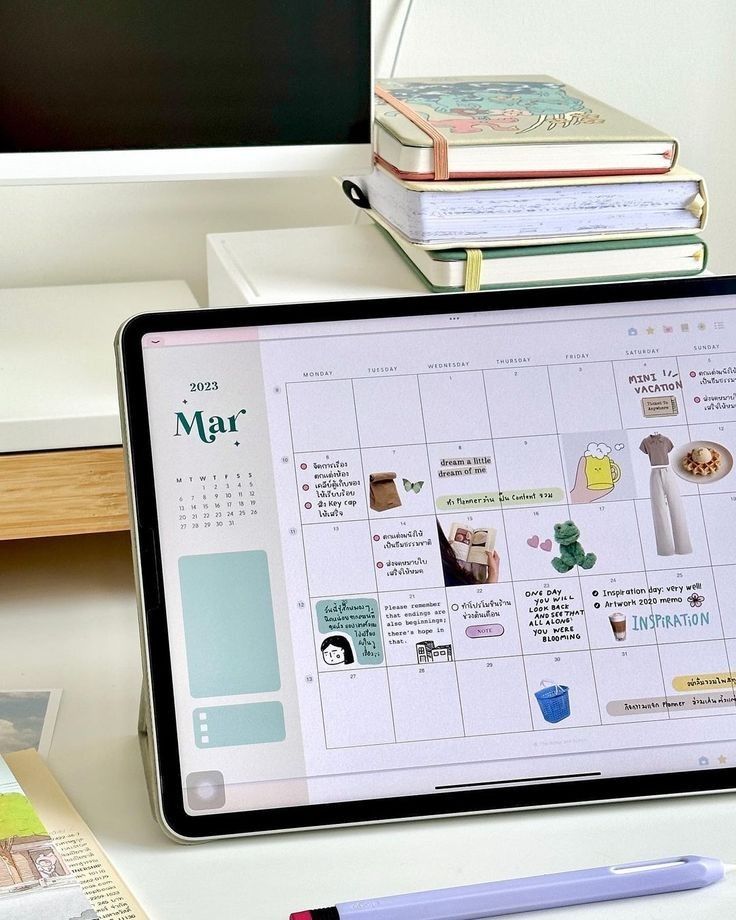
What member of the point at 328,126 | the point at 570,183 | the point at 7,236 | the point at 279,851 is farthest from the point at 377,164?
the point at 279,851

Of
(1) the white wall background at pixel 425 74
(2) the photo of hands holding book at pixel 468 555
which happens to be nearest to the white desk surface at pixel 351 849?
(2) the photo of hands holding book at pixel 468 555

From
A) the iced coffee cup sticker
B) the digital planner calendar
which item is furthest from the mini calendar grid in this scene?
the iced coffee cup sticker

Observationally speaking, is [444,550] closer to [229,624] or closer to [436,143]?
[229,624]

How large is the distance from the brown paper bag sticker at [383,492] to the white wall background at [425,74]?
689mm

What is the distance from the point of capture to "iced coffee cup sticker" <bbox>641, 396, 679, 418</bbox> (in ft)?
2.10

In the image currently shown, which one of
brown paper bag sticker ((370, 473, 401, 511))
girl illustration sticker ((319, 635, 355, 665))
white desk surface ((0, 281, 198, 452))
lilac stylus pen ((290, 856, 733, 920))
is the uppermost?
white desk surface ((0, 281, 198, 452))

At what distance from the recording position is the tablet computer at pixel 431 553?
58 centimetres

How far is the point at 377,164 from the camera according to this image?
3.13 ft

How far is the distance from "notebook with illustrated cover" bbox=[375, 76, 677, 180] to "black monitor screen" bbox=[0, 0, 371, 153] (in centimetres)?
6

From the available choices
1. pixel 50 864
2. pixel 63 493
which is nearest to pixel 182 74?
pixel 63 493

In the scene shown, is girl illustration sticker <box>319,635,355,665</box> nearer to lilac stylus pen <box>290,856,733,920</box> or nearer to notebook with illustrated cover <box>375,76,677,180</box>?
lilac stylus pen <box>290,856,733,920</box>

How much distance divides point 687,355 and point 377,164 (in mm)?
402

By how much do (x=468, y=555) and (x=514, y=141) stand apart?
1.27 feet

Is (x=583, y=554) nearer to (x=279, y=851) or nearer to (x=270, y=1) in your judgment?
(x=279, y=851)
